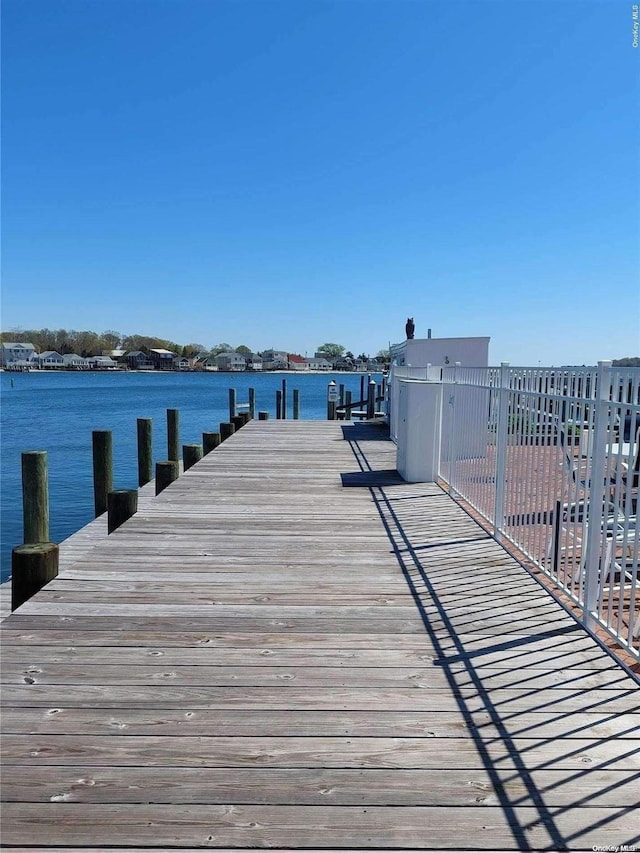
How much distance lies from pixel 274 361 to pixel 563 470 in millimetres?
157863

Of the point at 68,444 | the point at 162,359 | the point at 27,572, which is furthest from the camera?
the point at 162,359

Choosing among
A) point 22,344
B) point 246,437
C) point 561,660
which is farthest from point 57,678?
point 22,344

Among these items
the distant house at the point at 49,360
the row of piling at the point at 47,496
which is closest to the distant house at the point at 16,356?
the distant house at the point at 49,360

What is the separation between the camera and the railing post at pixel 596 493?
11.2ft

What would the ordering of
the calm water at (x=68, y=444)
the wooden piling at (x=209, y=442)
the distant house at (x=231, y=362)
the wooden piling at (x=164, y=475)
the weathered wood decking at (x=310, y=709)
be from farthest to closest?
the distant house at (x=231, y=362) → the calm water at (x=68, y=444) → the wooden piling at (x=209, y=442) → the wooden piling at (x=164, y=475) → the weathered wood decking at (x=310, y=709)

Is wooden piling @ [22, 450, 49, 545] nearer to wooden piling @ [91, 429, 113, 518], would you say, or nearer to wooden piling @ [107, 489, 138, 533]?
wooden piling @ [107, 489, 138, 533]

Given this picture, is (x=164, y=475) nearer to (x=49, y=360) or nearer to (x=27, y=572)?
(x=27, y=572)

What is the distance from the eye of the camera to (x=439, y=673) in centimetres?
314

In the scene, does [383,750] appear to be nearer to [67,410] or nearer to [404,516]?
[404,516]

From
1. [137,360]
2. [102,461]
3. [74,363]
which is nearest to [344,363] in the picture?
[137,360]

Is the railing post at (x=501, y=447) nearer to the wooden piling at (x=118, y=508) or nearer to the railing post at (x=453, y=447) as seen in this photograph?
the railing post at (x=453, y=447)

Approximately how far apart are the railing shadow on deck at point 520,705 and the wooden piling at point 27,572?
2.56 meters

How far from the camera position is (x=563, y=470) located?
13.2 ft

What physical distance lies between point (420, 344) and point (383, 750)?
1065 cm
